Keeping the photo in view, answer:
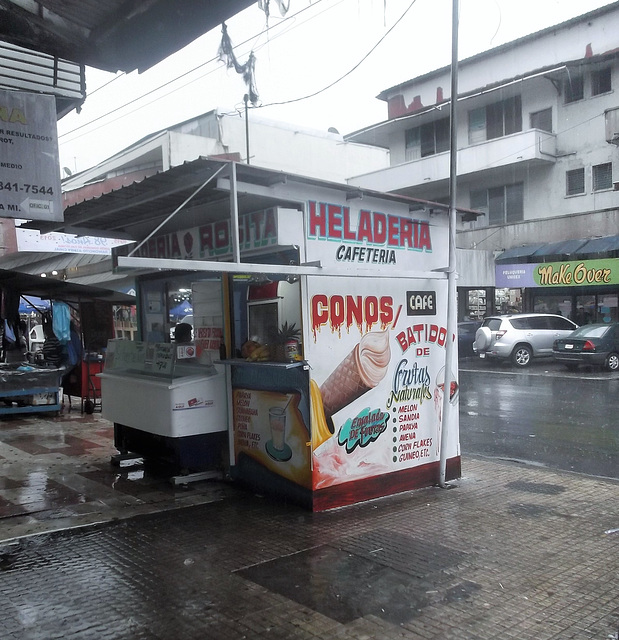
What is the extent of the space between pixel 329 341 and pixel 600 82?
22662 mm

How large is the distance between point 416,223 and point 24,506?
16.7 ft

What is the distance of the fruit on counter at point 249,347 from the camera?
6.33 meters

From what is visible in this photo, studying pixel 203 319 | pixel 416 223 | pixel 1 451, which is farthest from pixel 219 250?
pixel 1 451

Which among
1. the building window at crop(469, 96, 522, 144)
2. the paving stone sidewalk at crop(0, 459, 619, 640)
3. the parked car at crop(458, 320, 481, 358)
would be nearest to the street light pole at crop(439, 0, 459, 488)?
the paving stone sidewalk at crop(0, 459, 619, 640)

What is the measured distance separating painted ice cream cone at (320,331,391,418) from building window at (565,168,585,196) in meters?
21.3

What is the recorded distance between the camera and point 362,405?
6180 mm

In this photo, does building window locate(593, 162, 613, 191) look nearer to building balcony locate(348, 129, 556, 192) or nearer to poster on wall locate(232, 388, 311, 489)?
building balcony locate(348, 129, 556, 192)

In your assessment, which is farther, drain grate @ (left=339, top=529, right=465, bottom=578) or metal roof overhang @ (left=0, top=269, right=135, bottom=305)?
metal roof overhang @ (left=0, top=269, right=135, bottom=305)

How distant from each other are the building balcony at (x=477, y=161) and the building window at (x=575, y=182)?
Result: 91 cm

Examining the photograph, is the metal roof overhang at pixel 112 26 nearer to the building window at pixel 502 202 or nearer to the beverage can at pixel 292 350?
the beverage can at pixel 292 350

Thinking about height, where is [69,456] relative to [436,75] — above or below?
below

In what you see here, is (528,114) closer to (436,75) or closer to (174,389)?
(436,75)

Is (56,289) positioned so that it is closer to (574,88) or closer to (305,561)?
(305,561)

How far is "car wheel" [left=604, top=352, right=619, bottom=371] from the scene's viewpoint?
1870cm
